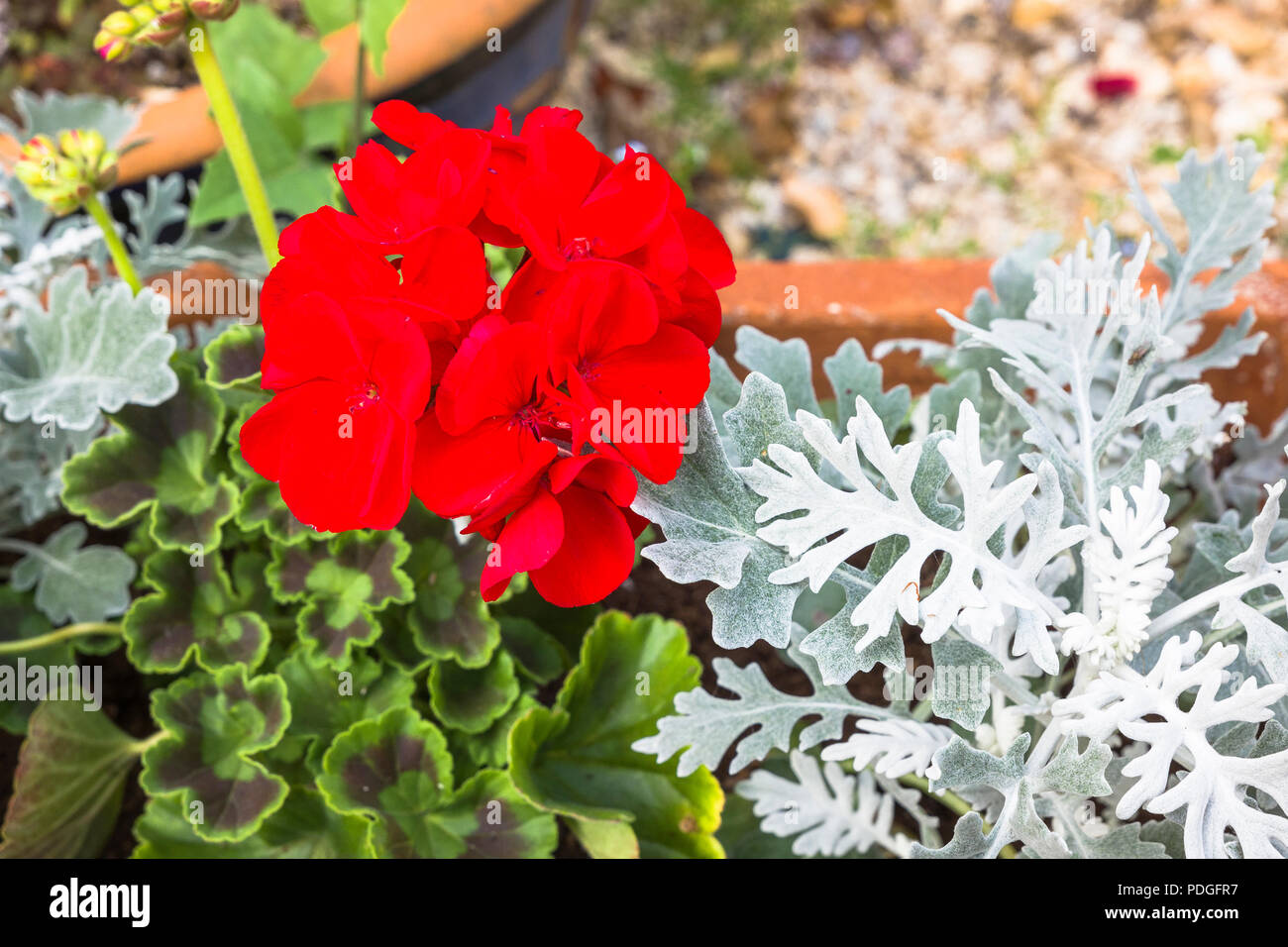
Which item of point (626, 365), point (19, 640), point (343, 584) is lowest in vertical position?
point (19, 640)

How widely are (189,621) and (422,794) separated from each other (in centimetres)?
→ 26

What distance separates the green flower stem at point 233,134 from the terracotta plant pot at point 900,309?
46 centimetres

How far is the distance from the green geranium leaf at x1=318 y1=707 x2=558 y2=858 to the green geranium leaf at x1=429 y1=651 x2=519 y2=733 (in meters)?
0.03

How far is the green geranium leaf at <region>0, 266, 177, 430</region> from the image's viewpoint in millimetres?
827

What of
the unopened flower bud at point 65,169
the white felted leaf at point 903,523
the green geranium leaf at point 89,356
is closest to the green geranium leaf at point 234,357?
the green geranium leaf at point 89,356

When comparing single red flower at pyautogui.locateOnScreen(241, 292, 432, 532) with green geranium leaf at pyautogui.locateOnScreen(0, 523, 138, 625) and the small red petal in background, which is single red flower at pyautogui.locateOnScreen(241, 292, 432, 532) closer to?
green geranium leaf at pyautogui.locateOnScreen(0, 523, 138, 625)

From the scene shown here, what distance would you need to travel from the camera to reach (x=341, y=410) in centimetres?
60

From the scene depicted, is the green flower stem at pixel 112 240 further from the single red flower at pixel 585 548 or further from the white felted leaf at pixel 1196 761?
the white felted leaf at pixel 1196 761

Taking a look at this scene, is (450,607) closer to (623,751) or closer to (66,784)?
(623,751)

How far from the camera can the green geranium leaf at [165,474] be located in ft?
2.87

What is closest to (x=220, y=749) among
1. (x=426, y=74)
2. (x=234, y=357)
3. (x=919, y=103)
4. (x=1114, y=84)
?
(x=234, y=357)

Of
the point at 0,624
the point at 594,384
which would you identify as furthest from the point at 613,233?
the point at 0,624

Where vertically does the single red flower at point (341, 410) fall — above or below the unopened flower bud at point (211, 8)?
below

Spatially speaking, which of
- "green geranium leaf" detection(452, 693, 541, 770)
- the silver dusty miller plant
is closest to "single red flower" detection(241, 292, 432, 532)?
the silver dusty miller plant
